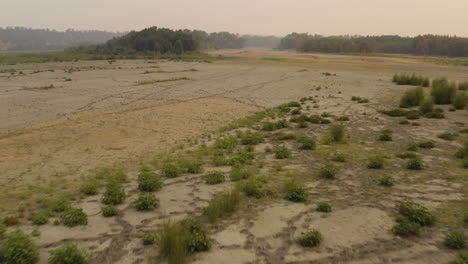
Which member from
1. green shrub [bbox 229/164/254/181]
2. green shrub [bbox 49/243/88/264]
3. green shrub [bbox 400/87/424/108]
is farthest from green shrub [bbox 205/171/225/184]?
green shrub [bbox 400/87/424/108]

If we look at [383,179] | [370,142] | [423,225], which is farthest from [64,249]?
[370,142]

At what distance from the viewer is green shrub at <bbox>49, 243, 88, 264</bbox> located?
6016 mm

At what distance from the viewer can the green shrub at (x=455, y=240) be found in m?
6.35

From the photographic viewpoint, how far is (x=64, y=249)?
244 inches

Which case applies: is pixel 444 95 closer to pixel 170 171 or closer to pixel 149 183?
pixel 170 171

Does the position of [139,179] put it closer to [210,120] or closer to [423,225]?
[423,225]

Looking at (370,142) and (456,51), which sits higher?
(456,51)

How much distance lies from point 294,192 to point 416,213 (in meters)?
3.03

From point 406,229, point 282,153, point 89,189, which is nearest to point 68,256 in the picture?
point 89,189

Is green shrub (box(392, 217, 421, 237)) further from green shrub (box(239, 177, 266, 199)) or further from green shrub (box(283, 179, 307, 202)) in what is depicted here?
green shrub (box(239, 177, 266, 199))

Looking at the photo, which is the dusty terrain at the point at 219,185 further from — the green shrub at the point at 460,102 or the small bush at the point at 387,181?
the green shrub at the point at 460,102

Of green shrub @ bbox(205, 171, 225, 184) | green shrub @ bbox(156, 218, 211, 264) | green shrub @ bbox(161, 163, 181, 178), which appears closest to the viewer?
green shrub @ bbox(156, 218, 211, 264)

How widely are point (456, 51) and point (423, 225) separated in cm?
11993

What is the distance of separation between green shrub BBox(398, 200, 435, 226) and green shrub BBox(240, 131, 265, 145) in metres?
7.49
